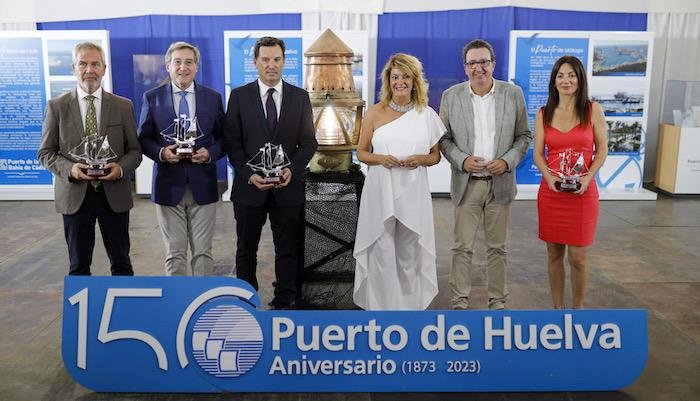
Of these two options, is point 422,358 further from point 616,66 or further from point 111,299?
point 616,66

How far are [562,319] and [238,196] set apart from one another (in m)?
1.93

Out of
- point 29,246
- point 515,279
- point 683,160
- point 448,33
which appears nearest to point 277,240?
point 515,279

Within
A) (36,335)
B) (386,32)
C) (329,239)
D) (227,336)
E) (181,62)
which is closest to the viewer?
(227,336)

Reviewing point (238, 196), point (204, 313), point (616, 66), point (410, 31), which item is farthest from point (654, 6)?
point (204, 313)

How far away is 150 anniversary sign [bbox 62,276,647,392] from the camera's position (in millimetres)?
2969

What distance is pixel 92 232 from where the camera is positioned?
3836 millimetres

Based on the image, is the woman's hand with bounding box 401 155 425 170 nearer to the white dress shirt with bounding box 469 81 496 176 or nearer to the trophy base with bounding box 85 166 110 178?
the white dress shirt with bounding box 469 81 496 176

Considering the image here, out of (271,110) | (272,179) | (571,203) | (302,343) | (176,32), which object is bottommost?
(302,343)

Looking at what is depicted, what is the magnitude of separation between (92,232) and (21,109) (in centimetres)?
549

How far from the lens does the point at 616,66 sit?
8492 mm

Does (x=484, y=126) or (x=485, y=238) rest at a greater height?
(x=484, y=126)

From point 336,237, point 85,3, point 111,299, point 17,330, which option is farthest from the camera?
point 85,3

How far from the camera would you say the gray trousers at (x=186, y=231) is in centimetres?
385

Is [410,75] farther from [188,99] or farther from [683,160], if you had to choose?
[683,160]
